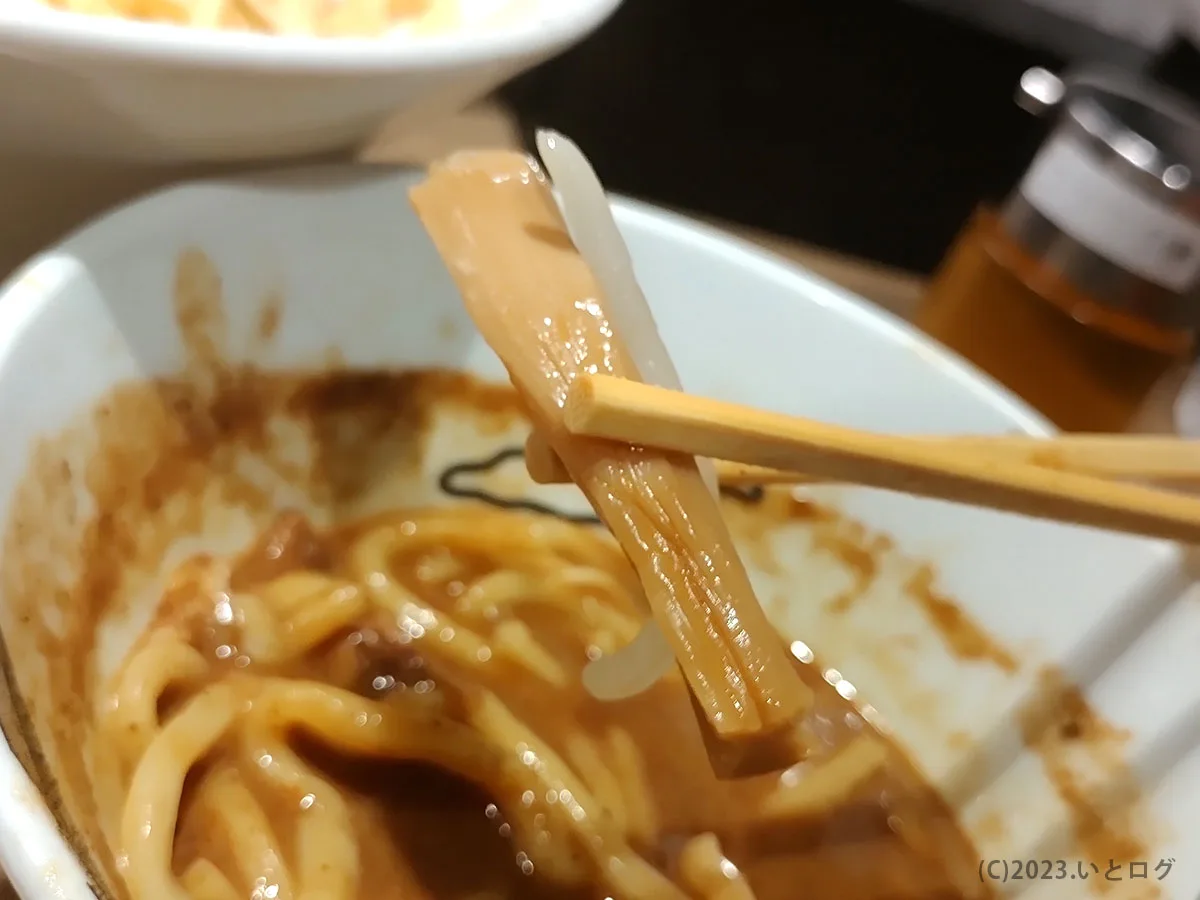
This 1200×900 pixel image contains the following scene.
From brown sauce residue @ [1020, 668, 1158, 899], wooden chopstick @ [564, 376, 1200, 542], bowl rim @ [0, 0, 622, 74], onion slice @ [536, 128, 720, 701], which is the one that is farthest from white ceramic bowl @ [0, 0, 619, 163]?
brown sauce residue @ [1020, 668, 1158, 899]

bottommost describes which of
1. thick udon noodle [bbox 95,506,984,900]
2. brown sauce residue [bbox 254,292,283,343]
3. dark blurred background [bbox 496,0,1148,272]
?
thick udon noodle [bbox 95,506,984,900]

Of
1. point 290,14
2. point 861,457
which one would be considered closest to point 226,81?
point 290,14

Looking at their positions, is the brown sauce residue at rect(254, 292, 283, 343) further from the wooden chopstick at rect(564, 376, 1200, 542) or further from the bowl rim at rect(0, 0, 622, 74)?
the wooden chopstick at rect(564, 376, 1200, 542)

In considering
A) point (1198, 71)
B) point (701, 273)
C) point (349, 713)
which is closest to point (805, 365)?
point (701, 273)

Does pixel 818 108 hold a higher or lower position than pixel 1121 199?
lower

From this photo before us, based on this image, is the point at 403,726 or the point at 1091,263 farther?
the point at 1091,263

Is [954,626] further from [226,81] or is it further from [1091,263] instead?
[226,81]

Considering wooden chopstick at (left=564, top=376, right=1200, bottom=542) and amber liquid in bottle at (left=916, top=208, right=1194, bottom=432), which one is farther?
amber liquid in bottle at (left=916, top=208, right=1194, bottom=432)
